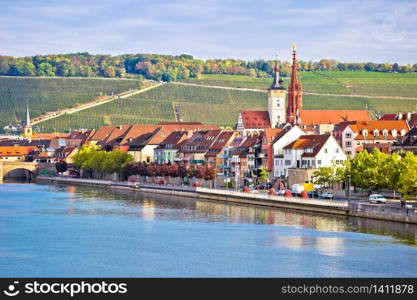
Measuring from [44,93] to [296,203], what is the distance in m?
126

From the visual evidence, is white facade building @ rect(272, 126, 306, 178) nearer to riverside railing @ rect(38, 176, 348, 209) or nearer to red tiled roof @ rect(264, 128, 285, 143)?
red tiled roof @ rect(264, 128, 285, 143)

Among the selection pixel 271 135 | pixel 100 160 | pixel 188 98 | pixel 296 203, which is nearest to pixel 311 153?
pixel 271 135

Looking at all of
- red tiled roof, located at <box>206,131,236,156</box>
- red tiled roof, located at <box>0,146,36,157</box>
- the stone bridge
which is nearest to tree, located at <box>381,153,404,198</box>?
red tiled roof, located at <box>206,131,236,156</box>

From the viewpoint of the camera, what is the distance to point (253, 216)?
65188 mm

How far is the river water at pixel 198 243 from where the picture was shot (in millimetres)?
43594

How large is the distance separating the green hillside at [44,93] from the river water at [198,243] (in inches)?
4298

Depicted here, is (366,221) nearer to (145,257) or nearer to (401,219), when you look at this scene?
(401,219)

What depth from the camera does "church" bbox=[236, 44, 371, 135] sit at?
123m

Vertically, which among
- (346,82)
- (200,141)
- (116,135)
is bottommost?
(200,141)

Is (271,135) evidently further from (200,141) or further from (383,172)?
(383,172)

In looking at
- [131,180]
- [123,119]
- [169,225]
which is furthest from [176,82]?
[169,225]

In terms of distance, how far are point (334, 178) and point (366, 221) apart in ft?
53.3

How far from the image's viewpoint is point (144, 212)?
70.4 m

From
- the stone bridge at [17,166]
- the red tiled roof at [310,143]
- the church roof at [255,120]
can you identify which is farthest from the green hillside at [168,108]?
the red tiled roof at [310,143]
